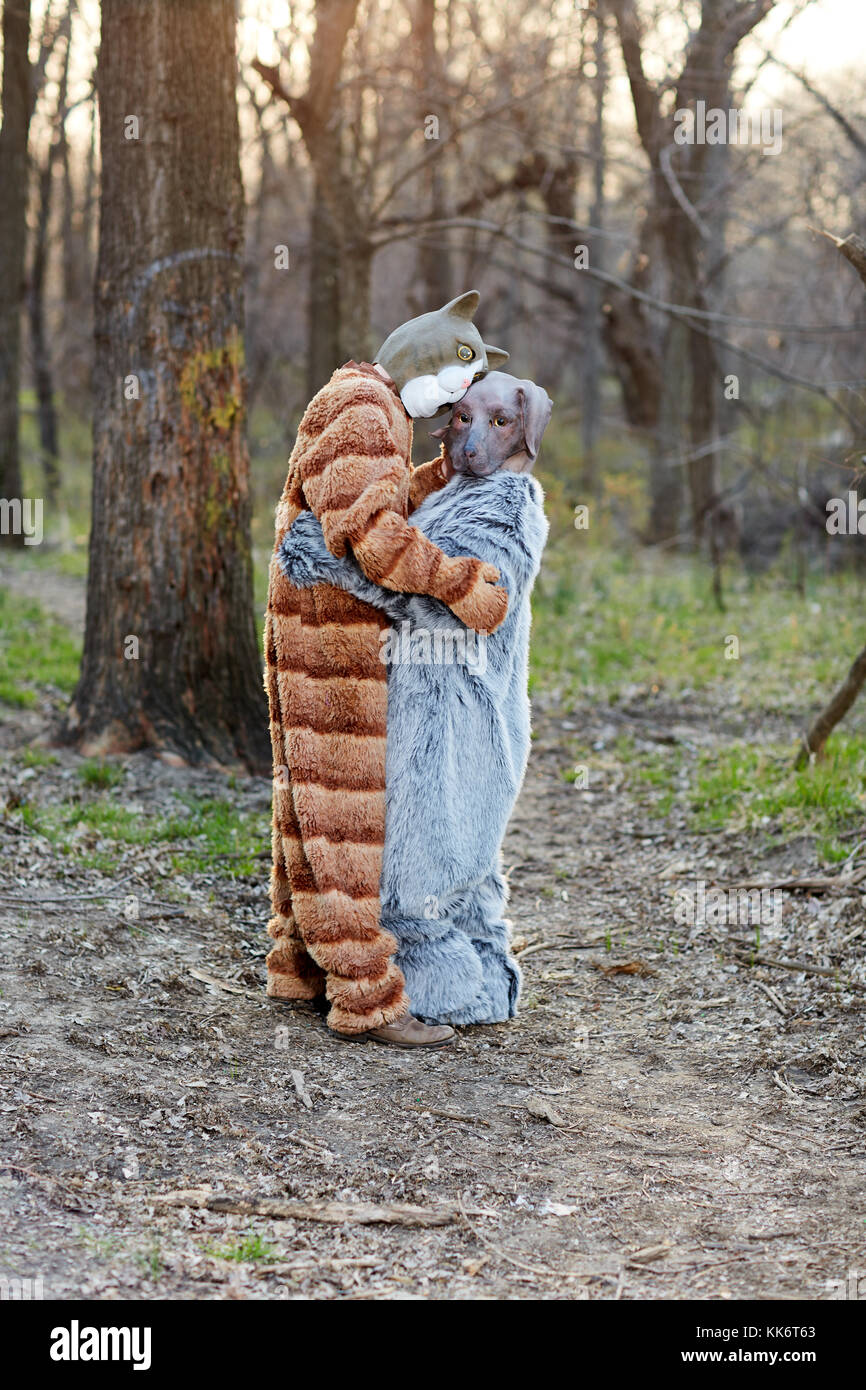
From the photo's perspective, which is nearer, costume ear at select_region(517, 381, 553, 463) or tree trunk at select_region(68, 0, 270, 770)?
costume ear at select_region(517, 381, 553, 463)

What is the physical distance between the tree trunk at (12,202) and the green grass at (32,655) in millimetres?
3605

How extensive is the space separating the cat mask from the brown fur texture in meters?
0.06

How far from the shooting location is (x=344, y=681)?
3588 mm

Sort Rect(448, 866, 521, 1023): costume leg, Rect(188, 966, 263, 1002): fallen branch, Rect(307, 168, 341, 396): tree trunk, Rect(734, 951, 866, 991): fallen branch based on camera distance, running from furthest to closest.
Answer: Rect(307, 168, 341, 396): tree trunk
Rect(734, 951, 866, 991): fallen branch
Rect(188, 966, 263, 1002): fallen branch
Rect(448, 866, 521, 1023): costume leg

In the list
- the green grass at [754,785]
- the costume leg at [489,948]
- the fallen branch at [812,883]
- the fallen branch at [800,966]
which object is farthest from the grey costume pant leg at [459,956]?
the green grass at [754,785]

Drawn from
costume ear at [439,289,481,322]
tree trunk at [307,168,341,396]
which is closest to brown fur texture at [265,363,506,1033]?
costume ear at [439,289,481,322]

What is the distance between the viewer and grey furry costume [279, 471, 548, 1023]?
358cm

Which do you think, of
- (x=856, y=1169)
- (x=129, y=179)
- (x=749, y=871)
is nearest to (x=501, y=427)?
(x=856, y=1169)

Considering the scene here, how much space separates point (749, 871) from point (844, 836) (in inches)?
16.6

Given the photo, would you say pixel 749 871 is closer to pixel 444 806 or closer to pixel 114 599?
pixel 444 806

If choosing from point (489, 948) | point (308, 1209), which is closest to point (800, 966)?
point (489, 948)

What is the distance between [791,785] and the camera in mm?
5910

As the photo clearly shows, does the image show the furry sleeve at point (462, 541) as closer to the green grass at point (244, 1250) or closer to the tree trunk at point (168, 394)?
the green grass at point (244, 1250)

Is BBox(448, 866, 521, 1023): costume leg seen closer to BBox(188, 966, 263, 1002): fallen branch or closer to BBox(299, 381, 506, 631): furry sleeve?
BBox(188, 966, 263, 1002): fallen branch
